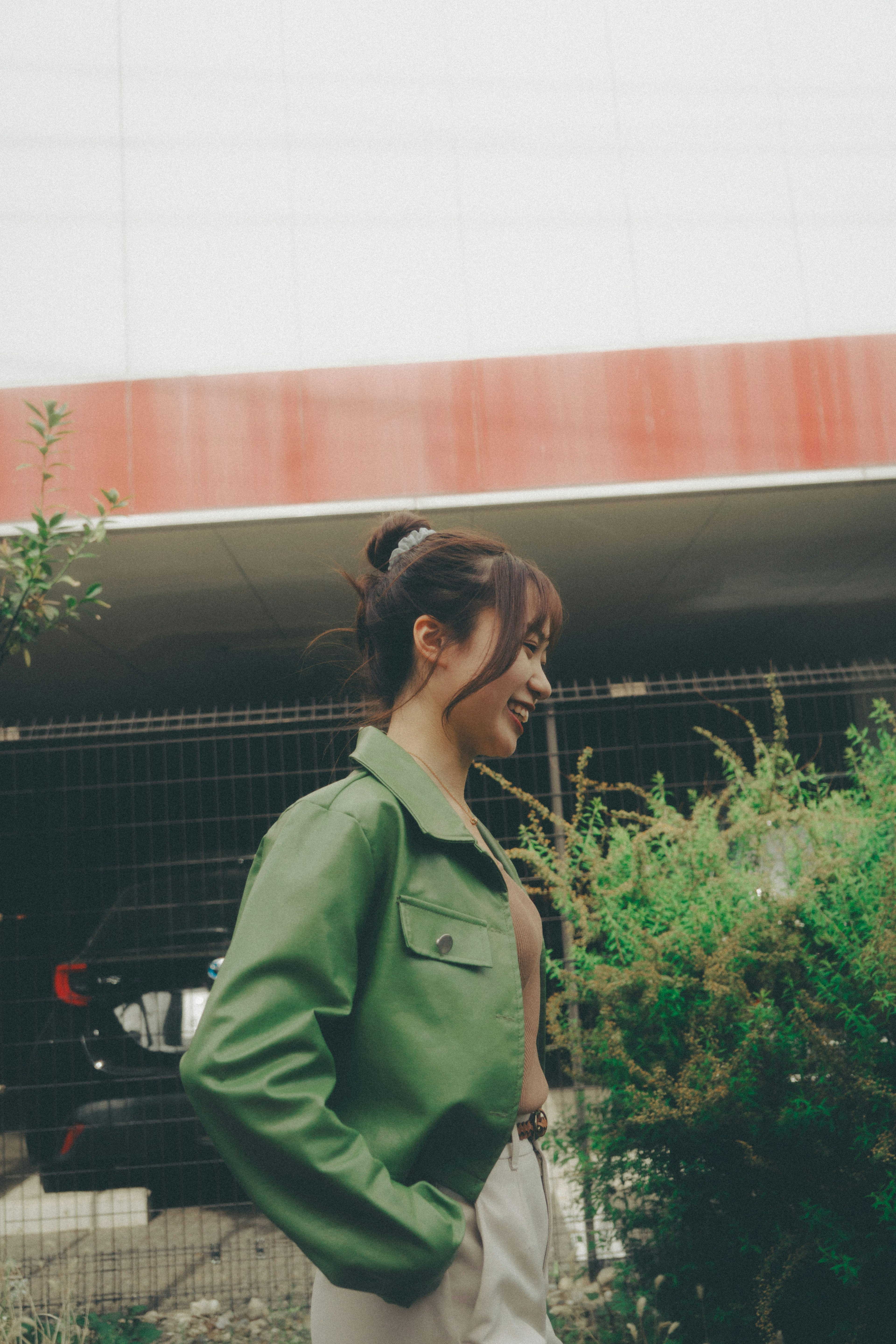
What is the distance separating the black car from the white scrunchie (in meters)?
3.30

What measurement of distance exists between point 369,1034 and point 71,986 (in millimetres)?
3928

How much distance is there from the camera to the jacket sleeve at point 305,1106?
2.98 ft

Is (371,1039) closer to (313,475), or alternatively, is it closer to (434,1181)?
(434,1181)

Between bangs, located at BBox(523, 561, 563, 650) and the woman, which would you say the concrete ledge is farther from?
bangs, located at BBox(523, 561, 563, 650)

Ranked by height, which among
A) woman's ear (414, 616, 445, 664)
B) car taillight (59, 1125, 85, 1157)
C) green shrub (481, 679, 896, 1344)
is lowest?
car taillight (59, 1125, 85, 1157)

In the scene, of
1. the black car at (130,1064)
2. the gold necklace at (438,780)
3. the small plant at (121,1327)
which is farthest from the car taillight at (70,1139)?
the gold necklace at (438,780)

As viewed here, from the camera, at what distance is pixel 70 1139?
429cm

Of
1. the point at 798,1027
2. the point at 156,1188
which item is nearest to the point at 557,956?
the point at 156,1188

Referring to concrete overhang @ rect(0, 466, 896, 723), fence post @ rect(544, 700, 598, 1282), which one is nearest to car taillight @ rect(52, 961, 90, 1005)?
concrete overhang @ rect(0, 466, 896, 723)

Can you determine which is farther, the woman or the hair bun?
the hair bun

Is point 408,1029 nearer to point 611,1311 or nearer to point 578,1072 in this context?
point 578,1072

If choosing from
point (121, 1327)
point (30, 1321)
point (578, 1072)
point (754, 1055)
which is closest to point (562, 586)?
point (578, 1072)

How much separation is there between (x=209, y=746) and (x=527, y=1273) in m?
8.23

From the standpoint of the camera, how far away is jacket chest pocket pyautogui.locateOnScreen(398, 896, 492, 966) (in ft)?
3.54
